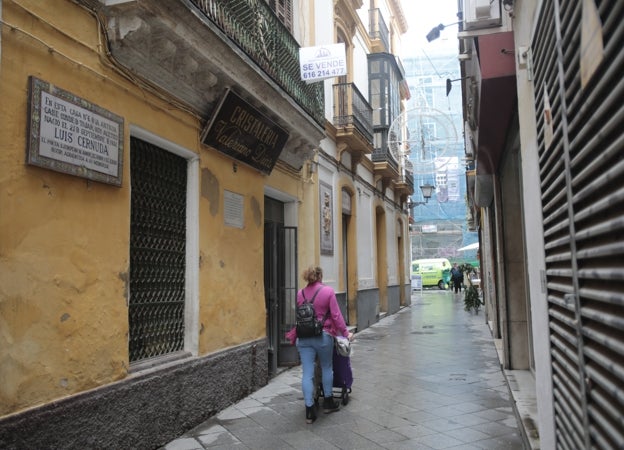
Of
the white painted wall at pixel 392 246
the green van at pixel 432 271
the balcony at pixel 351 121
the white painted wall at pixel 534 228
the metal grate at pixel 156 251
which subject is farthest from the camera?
the green van at pixel 432 271

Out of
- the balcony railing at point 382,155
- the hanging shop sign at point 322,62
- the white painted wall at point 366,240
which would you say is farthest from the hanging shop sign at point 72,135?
the balcony railing at point 382,155

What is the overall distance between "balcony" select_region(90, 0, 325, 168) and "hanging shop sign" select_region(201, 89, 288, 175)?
141 millimetres

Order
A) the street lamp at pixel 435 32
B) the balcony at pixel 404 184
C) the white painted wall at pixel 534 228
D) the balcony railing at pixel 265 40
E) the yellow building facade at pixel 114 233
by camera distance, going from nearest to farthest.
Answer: the white painted wall at pixel 534 228 < the yellow building facade at pixel 114 233 < the balcony railing at pixel 265 40 < the street lamp at pixel 435 32 < the balcony at pixel 404 184

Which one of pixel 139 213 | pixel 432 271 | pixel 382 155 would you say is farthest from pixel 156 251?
pixel 432 271

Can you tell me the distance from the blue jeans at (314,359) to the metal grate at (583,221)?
3.03 metres

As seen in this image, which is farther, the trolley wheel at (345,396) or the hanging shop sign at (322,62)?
the hanging shop sign at (322,62)

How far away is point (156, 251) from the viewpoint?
18.6ft

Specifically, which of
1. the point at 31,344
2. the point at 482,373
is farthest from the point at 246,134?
the point at 482,373

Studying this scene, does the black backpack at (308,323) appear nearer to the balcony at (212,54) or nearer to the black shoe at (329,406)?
the black shoe at (329,406)

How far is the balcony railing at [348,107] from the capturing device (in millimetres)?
13000

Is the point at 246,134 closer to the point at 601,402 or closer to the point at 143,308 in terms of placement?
the point at 143,308

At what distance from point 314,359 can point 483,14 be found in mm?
4164

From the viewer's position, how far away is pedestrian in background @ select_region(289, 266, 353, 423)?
5.88 m

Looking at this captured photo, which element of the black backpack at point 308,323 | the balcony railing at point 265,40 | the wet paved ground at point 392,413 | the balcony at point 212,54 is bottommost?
the wet paved ground at point 392,413
